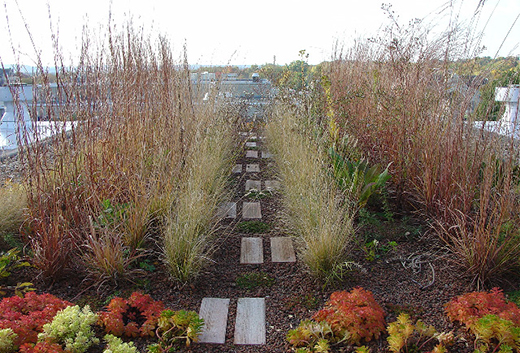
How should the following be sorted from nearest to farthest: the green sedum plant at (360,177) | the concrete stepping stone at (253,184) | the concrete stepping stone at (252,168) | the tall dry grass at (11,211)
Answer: the tall dry grass at (11,211), the green sedum plant at (360,177), the concrete stepping stone at (253,184), the concrete stepping stone at (252,168)

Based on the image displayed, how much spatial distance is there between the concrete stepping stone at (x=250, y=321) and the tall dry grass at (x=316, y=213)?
1.37 feet

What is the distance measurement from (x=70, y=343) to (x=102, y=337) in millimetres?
209

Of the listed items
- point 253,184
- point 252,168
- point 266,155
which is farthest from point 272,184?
point 266,155

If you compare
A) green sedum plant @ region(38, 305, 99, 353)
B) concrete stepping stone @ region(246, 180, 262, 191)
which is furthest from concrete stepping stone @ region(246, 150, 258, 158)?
green sedum plant @ region(38, 305, 99, 353)

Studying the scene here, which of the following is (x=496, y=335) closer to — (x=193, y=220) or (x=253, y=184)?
(x=193, y=220)

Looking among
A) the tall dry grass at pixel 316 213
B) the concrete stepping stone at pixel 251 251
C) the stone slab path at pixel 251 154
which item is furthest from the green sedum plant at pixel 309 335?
the stone slab path at pixel 251 154

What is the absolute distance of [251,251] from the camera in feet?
9.13

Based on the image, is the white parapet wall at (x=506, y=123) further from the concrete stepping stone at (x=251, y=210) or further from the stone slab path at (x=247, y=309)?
the concrete stepping stone at (x=251, y=210)

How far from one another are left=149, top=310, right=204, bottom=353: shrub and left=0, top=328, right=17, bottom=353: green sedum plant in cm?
59

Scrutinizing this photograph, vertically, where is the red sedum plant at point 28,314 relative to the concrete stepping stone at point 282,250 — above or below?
above

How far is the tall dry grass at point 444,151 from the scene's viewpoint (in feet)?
7.47

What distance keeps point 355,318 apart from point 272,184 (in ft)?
8.24

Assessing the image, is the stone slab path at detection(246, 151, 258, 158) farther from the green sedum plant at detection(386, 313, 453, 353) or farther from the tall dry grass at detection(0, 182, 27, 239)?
the green sedum plant at detection(386, 313, 453, 353)

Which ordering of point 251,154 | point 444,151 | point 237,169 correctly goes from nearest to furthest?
point 444,151 → point 237,169 → point 251,154
